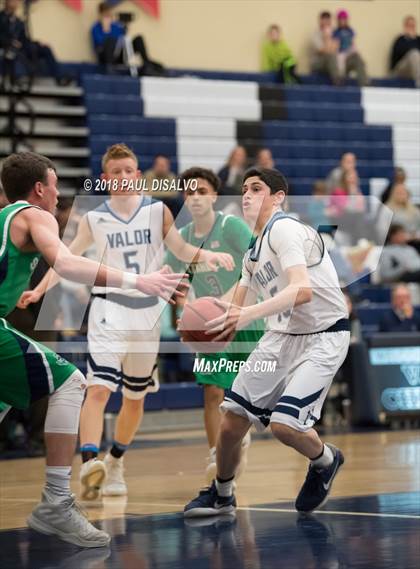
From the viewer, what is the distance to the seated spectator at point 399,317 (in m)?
13.6

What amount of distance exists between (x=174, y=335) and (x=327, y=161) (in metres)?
7.13

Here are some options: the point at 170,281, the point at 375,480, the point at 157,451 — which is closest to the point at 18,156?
the point at 170,281

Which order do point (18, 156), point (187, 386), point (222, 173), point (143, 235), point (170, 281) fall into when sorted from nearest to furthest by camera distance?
point (170, 281) → point (18, 156) → point (143, 235) → point (187, 386) → point (222, 173)

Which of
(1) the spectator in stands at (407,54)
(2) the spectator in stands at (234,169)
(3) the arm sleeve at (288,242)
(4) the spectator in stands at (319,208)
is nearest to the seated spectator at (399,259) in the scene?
(4) the spectator in stands at (319,208)

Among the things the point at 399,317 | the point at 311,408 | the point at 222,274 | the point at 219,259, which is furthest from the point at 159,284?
the point at 399,317

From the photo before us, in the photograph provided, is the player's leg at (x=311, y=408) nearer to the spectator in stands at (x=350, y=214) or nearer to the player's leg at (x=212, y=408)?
the player's leg at (x=212, y=408)

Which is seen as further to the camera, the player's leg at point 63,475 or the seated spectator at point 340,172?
the seated spectator at point 340,172

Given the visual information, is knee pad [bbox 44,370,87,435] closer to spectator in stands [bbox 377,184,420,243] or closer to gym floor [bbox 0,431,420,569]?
gym floor [bbox 0,431,420,569]

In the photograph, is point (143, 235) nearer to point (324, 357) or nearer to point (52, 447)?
point (324, 357)

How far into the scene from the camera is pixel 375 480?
7.99 m

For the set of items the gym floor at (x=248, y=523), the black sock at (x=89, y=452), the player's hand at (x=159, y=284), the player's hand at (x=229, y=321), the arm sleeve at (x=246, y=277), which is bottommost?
the gym floor at (x=248, y=523)

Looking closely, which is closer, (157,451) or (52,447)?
(52,447)

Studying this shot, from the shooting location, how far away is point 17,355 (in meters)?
5.49

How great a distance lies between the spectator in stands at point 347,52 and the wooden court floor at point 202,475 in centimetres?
1008
